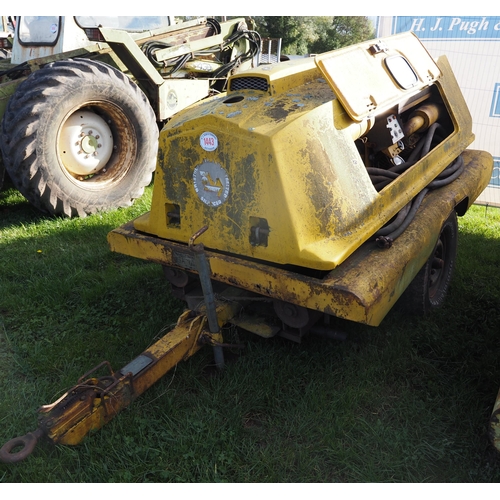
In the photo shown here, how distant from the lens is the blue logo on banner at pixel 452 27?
5289 mm

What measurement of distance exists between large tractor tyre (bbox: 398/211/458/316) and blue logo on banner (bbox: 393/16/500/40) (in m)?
3.07

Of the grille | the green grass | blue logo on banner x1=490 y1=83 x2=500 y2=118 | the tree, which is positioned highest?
the grille

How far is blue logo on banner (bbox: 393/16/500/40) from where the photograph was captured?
17.4 ft

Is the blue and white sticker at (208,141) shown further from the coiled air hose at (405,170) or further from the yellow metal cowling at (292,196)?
the coiled air hose at (405,170)

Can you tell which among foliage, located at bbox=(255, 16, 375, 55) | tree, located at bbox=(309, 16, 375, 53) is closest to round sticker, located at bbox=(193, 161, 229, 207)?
foliage, located at bbox=(255, 16, 375, 55)

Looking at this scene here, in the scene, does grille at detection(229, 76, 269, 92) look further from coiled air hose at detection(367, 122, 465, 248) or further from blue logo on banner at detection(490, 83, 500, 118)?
blue logo on banner at detection(490, 83, 500, 118)

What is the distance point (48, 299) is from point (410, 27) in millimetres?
4848

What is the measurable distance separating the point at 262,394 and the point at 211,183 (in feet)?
3.60

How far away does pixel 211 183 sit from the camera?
2465mm

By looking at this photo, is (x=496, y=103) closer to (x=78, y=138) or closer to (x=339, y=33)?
(x=78, y=138)

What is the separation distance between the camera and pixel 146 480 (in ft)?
6.91

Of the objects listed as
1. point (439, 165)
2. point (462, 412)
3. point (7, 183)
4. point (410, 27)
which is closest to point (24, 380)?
point (462, 412)
